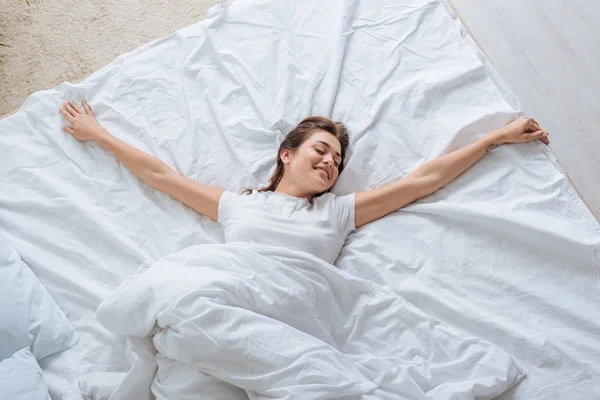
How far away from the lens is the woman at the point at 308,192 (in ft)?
5.22

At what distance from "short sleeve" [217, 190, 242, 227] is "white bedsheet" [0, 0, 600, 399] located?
61 mm

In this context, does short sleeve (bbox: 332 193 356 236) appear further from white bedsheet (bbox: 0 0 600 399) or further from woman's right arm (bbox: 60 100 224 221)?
woman's right arm (bbox: 60 100 224 221)

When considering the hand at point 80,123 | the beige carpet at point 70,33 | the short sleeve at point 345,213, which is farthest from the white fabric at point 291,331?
the beige carpet at point 70,33

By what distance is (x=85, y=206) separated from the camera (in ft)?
5.52

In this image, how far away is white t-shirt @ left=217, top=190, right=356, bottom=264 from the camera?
157 cm

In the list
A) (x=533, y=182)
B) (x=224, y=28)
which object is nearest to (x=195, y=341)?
(x=533, y=182)

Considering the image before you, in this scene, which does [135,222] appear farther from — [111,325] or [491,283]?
[491,283]

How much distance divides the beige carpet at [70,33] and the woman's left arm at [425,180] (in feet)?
4.00

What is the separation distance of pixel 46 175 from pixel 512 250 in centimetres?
133

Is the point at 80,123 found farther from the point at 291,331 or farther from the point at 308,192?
the point at 291,331

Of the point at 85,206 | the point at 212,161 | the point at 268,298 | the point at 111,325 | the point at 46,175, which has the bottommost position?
the point at 268,298

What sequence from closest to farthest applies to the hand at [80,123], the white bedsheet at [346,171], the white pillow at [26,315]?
the white pillow at [26,315] < the white bedsheet at [346,171] < the hand at [80,123]

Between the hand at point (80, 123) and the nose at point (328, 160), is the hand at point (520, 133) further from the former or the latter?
the hand at point (80, 123)

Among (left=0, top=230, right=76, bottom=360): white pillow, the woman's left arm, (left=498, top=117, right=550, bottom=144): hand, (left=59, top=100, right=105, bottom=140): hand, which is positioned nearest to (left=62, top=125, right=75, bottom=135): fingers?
(left=59, top=100, right=105, bottom=140): hand
